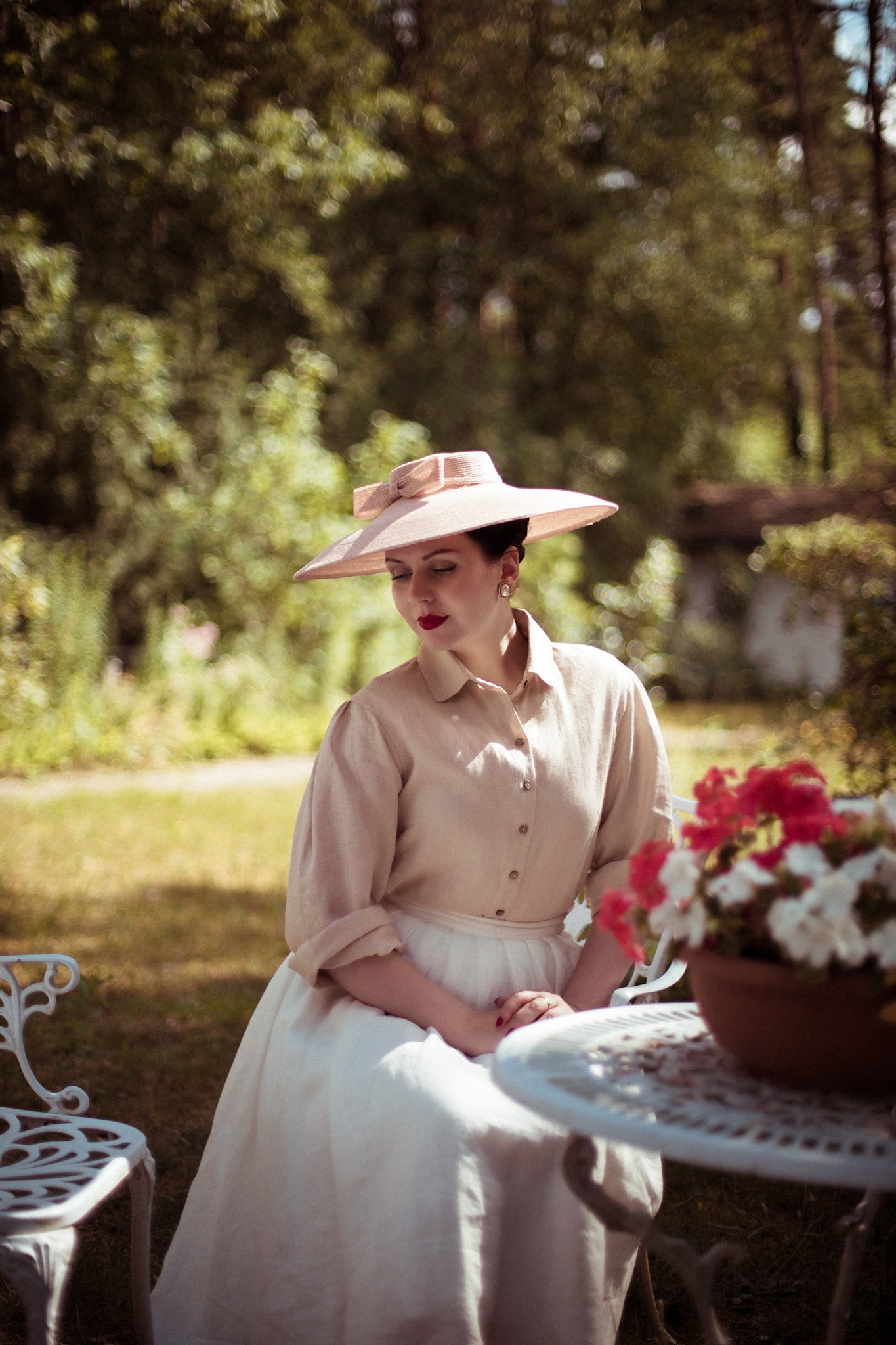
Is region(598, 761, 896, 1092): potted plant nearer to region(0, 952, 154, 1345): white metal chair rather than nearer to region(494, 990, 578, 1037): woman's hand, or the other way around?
region(494, 990, 578, 1037): woman's hand

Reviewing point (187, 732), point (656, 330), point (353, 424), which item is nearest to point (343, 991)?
point (187, 732)

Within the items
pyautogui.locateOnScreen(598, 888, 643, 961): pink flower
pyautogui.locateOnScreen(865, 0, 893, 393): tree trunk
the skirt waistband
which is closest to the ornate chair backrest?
the skirt waistband

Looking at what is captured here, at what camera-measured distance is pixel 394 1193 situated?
181cm

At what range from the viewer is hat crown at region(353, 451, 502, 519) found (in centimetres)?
233

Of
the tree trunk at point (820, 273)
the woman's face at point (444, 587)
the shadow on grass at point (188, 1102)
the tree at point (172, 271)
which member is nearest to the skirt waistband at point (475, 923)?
the woman's face at point (444, 587)

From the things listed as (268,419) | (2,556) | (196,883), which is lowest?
(196,883)

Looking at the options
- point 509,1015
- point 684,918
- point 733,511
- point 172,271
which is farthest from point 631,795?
point 733,511

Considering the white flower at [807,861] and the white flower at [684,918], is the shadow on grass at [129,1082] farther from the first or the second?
the white flower at [807,861]

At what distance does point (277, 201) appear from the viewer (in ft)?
39.3

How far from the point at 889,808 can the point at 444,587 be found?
3.25 feet

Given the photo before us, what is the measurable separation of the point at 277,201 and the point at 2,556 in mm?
5604

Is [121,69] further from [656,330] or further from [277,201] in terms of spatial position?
[656,330]

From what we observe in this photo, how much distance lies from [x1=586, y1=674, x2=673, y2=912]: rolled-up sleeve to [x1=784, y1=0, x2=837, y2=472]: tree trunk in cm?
1193

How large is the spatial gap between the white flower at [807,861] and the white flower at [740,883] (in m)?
0.03
